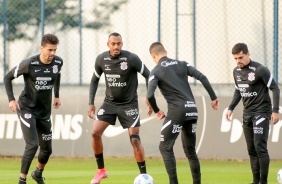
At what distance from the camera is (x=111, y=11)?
21500 millimetres

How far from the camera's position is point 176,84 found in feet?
41.8

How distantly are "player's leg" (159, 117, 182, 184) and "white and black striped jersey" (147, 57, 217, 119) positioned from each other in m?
0.15

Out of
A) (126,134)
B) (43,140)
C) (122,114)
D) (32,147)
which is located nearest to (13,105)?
(32,147)

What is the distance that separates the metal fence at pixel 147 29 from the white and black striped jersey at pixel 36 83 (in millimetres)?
7306

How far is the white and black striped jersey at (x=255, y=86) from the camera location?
13.7 m

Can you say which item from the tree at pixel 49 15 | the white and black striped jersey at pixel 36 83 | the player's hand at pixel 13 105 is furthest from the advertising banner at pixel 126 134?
the player's hand at pixel 13 105

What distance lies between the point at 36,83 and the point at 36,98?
0.25 meters

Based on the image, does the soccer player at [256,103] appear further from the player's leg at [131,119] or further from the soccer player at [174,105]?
the player's leg at [131,119]

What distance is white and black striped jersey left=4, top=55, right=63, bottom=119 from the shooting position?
1385 cm

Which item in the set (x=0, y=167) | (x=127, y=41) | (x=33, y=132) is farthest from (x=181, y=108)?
(x=127, y=41)

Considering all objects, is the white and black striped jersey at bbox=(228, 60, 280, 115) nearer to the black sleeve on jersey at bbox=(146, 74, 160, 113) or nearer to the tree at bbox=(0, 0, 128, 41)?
the black sleeve on jersey at bbox=(146, 74, 160, 113)

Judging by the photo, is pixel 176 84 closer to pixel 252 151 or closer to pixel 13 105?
pixel 252 151

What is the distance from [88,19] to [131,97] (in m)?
7.38

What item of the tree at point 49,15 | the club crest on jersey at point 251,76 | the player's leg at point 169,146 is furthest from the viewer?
the tree at point 49,15
